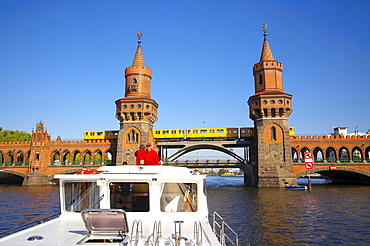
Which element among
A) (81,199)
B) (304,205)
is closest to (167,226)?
(81,199)

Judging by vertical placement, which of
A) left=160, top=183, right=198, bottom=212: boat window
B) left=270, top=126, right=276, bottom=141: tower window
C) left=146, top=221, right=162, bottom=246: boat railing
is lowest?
left=146, top=221, right=162, bottom=246: boat railing

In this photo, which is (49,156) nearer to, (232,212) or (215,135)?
(215,135)

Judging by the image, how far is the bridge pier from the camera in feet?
176

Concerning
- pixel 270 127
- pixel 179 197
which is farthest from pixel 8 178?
pixel 179 197

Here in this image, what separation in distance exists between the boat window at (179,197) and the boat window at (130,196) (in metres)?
0.52

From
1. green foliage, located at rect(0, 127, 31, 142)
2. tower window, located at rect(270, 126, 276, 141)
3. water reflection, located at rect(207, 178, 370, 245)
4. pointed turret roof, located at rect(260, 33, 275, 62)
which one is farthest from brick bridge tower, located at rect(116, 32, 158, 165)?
green foliage, located at rect(0, 127, 31, 142)

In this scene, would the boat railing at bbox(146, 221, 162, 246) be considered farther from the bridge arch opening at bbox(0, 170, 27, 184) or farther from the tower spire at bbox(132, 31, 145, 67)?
the bridge arch opening at bbox(0, 170, 27, 184)

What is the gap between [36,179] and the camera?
5403 centimetres

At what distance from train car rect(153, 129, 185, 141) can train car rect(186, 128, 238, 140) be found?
4.52ft

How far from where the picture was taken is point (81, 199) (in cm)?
870

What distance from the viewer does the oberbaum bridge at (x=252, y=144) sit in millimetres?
49125

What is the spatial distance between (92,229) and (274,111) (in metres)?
47.6

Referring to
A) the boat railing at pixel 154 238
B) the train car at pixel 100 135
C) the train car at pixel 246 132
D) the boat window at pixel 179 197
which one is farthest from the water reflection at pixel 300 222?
the train car at pixel 100 135

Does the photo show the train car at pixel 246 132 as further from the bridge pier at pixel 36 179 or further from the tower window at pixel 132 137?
the bridge pier at pixel 36 179
